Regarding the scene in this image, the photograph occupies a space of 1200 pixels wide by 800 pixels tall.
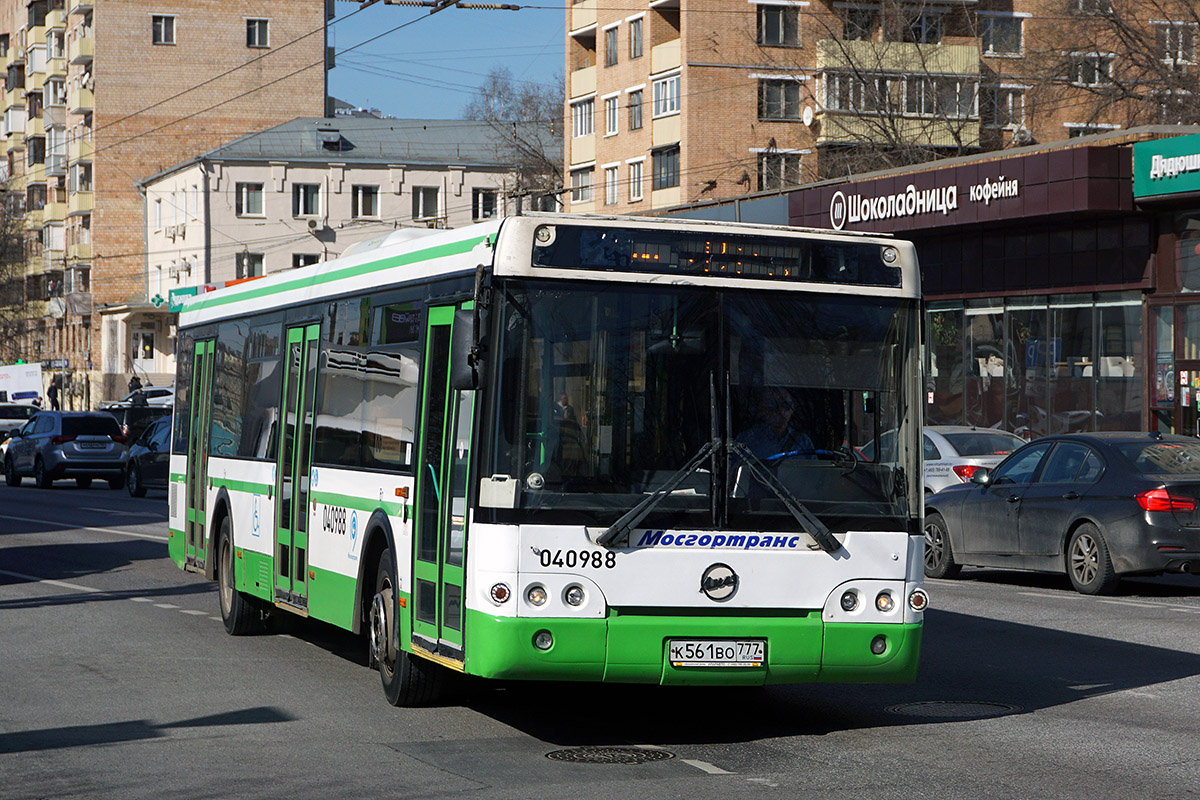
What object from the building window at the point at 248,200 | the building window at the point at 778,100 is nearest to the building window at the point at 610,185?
the building window at the point at 778,100

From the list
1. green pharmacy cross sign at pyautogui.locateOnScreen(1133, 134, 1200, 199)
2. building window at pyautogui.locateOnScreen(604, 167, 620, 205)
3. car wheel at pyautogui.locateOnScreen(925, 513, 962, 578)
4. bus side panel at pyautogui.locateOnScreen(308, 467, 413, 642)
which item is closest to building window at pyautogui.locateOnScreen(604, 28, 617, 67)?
building window at pyautogui.locateOnScreen(604, 167, 620, 205)

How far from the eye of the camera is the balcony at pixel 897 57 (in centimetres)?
5353

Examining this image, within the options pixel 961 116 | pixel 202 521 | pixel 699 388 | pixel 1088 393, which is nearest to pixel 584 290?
pixel 699 388

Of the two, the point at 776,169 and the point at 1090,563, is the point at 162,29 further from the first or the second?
the point at 1090,563

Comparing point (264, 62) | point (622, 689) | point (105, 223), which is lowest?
point (622, 689)

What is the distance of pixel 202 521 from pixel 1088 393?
21.7m

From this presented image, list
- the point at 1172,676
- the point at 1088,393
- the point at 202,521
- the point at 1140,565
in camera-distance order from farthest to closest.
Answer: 1. the point at 1088,393
2. the point at 1140,565
3. the point at 202,521
4. the point at 1172,676

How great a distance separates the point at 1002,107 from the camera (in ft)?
197

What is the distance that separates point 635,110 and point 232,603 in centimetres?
5053

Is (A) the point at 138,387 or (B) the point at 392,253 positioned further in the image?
(A) the point at 138,387

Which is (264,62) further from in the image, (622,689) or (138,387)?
(622,689)

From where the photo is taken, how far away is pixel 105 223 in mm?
89750

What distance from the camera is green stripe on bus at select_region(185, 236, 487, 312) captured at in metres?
9.03

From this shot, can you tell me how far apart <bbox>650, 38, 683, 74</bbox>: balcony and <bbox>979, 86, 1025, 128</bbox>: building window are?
10064 mm
